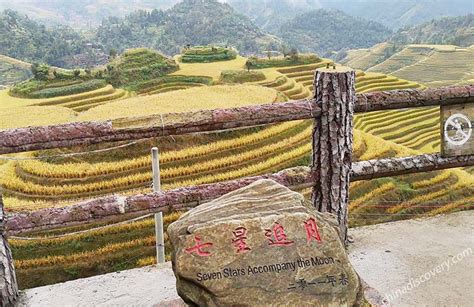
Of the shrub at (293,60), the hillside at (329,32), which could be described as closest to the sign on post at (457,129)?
the shrub at (293,60)

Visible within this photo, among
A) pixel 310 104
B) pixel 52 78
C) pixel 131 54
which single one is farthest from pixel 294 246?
pixel 131 54

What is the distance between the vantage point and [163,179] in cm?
901

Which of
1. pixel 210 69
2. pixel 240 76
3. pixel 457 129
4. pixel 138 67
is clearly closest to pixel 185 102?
pixel 457 129

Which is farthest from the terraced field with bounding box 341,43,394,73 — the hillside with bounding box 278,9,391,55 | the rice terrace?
the rice terrace

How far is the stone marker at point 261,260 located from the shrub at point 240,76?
24363 mm

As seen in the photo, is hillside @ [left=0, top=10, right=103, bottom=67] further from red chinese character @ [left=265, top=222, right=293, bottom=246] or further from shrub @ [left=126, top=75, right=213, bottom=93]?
red chinese character @ [left=265, top=222, right=293, bottom=246]

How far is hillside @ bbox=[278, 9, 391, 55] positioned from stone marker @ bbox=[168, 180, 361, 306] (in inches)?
4941

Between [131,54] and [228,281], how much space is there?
1268 inches

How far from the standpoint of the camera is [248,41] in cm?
8638

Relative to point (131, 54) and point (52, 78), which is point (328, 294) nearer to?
point (52, 78)

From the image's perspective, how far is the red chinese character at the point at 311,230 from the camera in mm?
2488

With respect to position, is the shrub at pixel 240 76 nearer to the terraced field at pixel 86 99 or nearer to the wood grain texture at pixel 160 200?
the terraced field at pixel 86 99

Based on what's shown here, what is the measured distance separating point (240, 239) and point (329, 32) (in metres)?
143

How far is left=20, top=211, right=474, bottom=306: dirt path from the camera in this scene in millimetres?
3316
